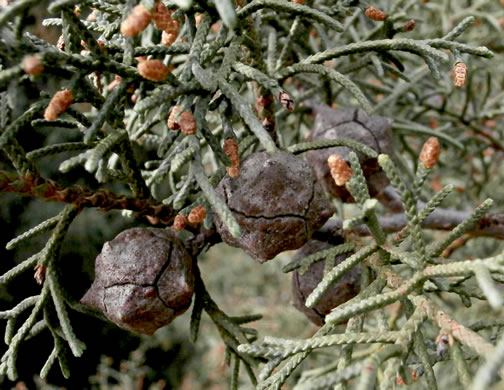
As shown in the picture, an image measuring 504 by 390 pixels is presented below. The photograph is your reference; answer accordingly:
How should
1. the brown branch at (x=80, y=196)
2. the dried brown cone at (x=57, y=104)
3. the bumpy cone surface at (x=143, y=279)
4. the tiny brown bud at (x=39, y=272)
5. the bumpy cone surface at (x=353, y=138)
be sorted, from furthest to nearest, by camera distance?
the bumpy cone surface at (x=353, y=138)
the tiny brown bud at (x=39, y=272)
the bumpy cone surface at (x=143, y=279)
the brown branch at (x=80, y=196)
the dried brown cone at (x=57, y=104)

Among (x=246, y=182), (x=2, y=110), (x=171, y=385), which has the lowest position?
(x=171, y=385)

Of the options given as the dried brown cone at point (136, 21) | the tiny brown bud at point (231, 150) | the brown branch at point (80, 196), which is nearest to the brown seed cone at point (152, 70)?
the dried brown cone at point (136, 21)

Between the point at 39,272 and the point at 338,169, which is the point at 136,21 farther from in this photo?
the point at 39,272

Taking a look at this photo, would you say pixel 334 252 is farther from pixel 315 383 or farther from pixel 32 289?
pixel 32 289

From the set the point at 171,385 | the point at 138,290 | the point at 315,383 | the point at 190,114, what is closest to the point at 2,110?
the point at 190,114

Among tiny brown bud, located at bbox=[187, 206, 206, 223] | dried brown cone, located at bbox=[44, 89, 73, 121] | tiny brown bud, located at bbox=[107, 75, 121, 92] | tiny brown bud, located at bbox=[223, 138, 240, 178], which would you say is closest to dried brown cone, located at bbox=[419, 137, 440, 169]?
tiny brown bud, located at bbox=[223, 138, 240, 178]

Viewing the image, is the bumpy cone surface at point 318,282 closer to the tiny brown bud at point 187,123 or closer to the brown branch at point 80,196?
the brown branch at point 80,196
